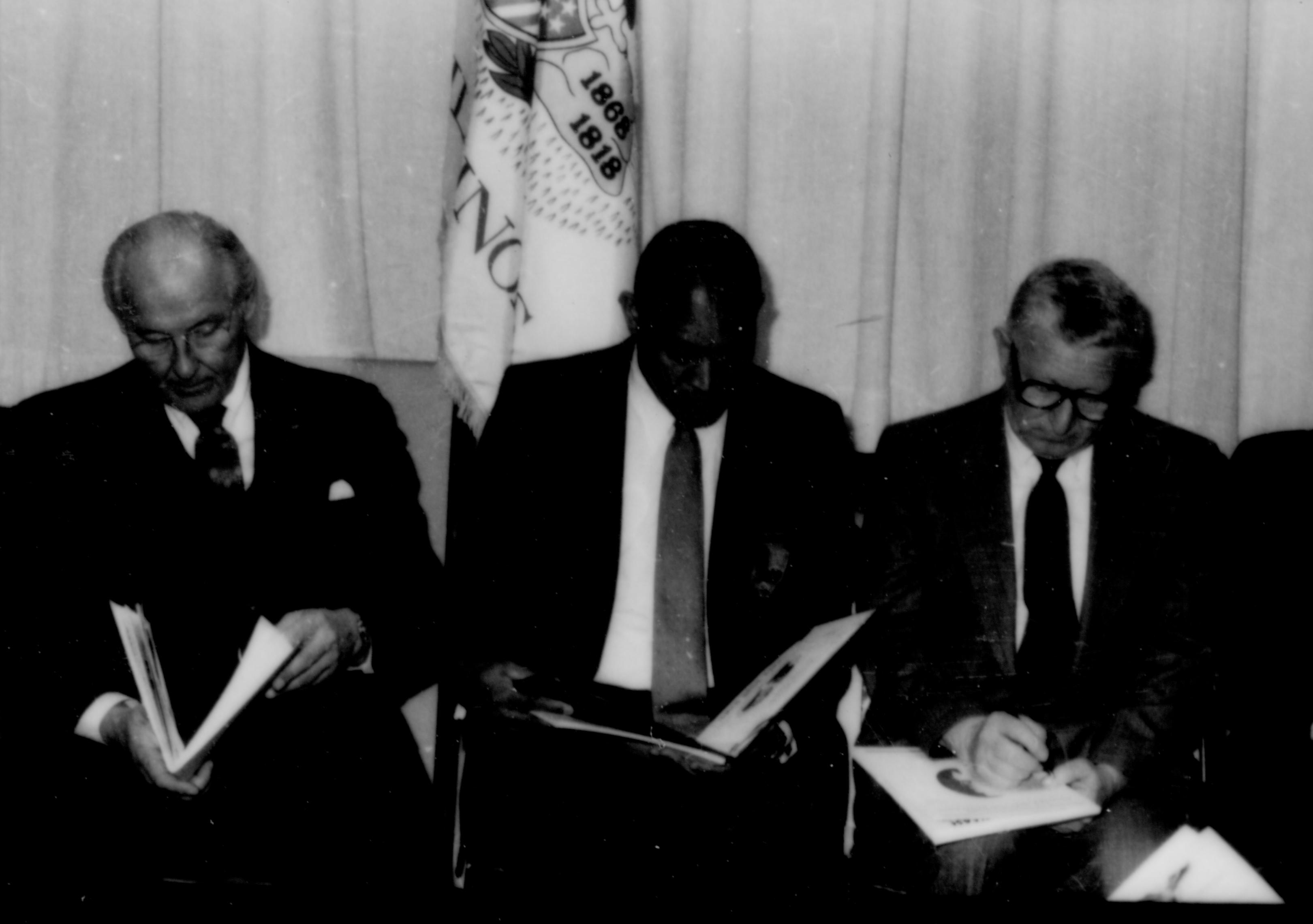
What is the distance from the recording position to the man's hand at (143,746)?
1.71m

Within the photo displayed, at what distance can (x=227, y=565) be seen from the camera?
2062mm

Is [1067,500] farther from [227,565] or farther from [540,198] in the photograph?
[227,565]

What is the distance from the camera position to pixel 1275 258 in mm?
3025

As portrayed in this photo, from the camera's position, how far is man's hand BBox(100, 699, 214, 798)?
67.5 inches

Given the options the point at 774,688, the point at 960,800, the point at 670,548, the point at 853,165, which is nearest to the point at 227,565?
the point at 670,548

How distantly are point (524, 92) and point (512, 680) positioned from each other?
1319 mm

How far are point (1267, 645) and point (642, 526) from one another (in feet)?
3.88

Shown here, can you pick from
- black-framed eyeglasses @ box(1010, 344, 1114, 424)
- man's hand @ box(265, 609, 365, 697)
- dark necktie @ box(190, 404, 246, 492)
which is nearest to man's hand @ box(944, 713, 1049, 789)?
black-framed eyeglasses @ box(1010, 344, 1114, 424)

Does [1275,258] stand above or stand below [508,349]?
above

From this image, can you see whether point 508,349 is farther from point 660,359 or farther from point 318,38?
point 318,38

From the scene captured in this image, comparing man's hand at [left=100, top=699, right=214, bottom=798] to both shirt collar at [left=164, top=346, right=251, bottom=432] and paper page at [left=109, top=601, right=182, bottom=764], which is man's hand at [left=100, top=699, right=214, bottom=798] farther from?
shirt collar at [left=164, top=346, right=251, bottom=432]

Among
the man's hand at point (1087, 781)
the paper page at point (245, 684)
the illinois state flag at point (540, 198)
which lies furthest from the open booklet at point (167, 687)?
the man's hand at point (1087, 781)

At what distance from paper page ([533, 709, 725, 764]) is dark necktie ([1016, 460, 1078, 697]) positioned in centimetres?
76

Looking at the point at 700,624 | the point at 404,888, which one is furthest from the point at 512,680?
the point at 404,888
